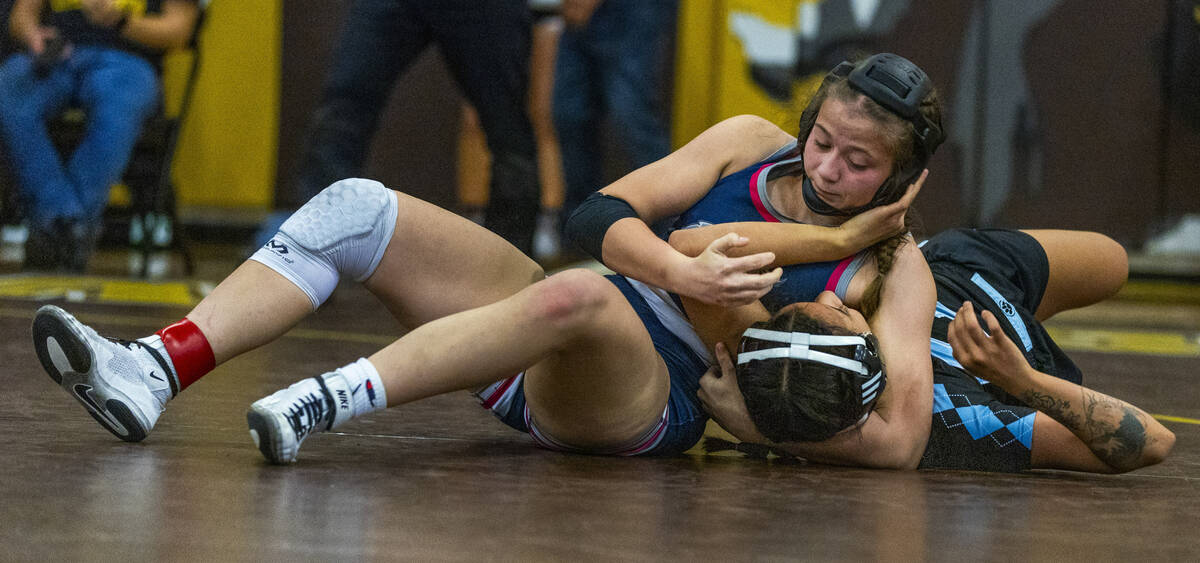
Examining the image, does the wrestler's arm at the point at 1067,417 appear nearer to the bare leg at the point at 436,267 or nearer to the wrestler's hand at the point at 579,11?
the bare leg at the point at 436,267

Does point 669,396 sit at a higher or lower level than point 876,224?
lower

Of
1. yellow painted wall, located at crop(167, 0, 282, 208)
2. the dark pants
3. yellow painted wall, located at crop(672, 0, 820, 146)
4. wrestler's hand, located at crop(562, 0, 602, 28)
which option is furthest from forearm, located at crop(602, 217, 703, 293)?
yellow painted wall, located at crop(167, 0, 282, 208)

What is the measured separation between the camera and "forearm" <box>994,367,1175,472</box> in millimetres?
2164

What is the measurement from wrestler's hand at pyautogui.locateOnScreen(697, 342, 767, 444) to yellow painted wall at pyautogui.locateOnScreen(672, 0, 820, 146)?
4.77 meters

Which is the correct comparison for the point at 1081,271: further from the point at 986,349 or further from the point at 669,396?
the point at 669,396

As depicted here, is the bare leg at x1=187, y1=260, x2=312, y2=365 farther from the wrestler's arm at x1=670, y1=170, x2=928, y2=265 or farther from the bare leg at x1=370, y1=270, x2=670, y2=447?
the wrestler's arm at x1=670, y1=170, x2=928, y2=265

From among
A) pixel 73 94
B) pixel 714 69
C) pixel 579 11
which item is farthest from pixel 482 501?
pixel 714 69

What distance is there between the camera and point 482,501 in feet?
5.85

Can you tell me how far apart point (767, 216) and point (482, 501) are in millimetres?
745

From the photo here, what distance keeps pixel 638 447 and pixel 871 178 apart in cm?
57

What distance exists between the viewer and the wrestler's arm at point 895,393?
211cm

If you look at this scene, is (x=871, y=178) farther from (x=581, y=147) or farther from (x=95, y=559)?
(x=581, y=147)

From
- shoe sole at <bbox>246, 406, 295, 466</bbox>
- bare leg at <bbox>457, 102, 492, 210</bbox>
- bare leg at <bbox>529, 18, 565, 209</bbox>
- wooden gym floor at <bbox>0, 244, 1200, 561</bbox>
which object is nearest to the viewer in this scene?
wooden gym floor at <bbox>0, 244, 1200, 561</bbox>

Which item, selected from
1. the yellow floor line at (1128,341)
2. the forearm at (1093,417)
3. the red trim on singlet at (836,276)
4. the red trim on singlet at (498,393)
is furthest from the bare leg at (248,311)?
the yellow floor line at (1128,341)
